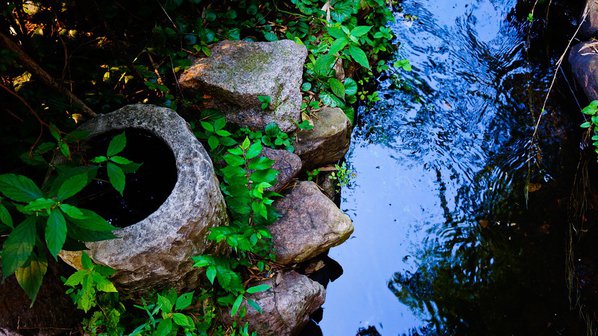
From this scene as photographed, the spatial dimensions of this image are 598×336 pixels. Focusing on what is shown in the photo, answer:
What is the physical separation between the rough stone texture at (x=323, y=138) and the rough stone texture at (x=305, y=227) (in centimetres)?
34

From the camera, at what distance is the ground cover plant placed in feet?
7.11

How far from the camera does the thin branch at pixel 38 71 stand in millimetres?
2302

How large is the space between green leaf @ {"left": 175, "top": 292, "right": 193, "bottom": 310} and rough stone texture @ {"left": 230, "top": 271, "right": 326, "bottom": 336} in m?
0.50

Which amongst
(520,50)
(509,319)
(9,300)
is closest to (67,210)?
(9,300)

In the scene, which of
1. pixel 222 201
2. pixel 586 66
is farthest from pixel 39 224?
pixel 586 66

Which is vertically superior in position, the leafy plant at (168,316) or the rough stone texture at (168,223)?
the rough stone texture at (168,223)

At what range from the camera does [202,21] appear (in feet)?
10.6

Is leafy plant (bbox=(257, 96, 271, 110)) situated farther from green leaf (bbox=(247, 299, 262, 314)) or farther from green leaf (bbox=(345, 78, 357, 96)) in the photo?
green leaf (bbox=(247, 299, 262, 314))

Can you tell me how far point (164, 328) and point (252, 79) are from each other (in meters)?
1.68

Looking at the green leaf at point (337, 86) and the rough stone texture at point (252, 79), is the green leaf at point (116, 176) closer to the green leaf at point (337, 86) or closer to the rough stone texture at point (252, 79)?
the rough stone texture at point (252, 79)

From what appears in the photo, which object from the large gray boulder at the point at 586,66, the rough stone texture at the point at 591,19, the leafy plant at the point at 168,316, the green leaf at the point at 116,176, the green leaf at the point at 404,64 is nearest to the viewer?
the green leaf at the point at 116,176

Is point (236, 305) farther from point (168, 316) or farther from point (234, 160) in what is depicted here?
point (234, 160)

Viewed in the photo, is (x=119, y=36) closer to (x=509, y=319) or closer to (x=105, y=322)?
(x=105, y=322)

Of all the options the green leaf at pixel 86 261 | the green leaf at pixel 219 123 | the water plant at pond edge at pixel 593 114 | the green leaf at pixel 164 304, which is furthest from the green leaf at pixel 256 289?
the water plant at pond edge at pixel 593 114
